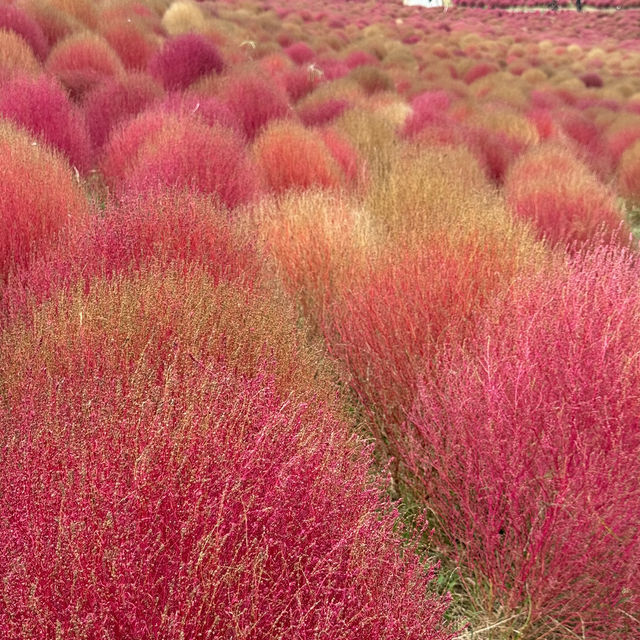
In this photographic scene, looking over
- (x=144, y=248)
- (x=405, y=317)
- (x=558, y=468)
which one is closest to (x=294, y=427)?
(x=558, y=468)

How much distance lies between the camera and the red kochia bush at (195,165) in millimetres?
4234

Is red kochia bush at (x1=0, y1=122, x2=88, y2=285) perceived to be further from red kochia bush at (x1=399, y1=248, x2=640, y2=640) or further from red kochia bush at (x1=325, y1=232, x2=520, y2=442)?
red kochia bush at (x1=399, y1=248, x2=640, y2=640)

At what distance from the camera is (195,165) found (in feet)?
14.1

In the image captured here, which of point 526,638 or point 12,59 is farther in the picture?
point 12,59

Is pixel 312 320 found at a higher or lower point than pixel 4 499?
lower

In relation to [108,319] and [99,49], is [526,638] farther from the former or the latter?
[99,49]

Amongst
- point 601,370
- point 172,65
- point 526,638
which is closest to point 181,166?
point 601,370

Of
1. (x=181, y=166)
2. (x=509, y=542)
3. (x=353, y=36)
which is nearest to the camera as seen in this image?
(x=509, y=542)

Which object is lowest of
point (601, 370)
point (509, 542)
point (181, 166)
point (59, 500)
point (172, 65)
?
point (509, 542)

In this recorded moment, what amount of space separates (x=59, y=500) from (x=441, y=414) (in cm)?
144

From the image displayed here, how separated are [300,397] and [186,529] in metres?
0.92

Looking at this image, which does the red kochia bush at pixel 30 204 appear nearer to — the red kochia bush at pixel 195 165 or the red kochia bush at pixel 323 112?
the red kochia bush at pixel 195 165

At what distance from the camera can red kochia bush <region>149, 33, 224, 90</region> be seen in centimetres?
789

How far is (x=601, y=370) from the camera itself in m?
2.05
